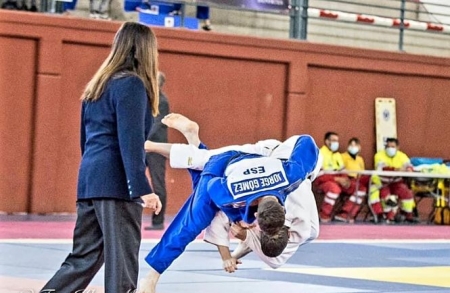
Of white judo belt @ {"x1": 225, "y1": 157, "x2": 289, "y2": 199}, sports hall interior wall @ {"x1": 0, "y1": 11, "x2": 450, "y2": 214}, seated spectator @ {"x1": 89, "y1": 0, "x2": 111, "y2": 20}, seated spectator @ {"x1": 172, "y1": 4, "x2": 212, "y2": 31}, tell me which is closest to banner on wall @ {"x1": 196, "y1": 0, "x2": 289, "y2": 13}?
seated spectator @ {"x1": 172, "y1": 4, "x2": 212, "y2": 31}

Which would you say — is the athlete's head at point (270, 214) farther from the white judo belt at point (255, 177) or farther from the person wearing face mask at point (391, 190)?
the person wearing face mask at point (391, 190)

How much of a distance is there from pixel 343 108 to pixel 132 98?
1443cm

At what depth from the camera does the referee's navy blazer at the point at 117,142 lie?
700 cm

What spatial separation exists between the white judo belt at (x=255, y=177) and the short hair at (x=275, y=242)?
31 centimetres

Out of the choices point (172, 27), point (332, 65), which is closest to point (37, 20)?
point (172, 27)

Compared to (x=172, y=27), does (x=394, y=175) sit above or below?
below

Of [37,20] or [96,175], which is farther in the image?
[37,20]

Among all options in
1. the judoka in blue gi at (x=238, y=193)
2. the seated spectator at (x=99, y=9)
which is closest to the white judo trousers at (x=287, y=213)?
the judoka in blue gi at (x=238, y=193)

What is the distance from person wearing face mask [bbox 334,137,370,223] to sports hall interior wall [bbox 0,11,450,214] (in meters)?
0.75

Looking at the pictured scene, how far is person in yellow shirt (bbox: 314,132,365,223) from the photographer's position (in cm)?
1941

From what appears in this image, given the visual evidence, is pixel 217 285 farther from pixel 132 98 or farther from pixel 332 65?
pixel 332 65

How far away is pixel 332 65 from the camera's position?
20891 mm

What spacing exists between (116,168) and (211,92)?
1237cm

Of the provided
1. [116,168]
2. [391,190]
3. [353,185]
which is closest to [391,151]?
[391,190]
